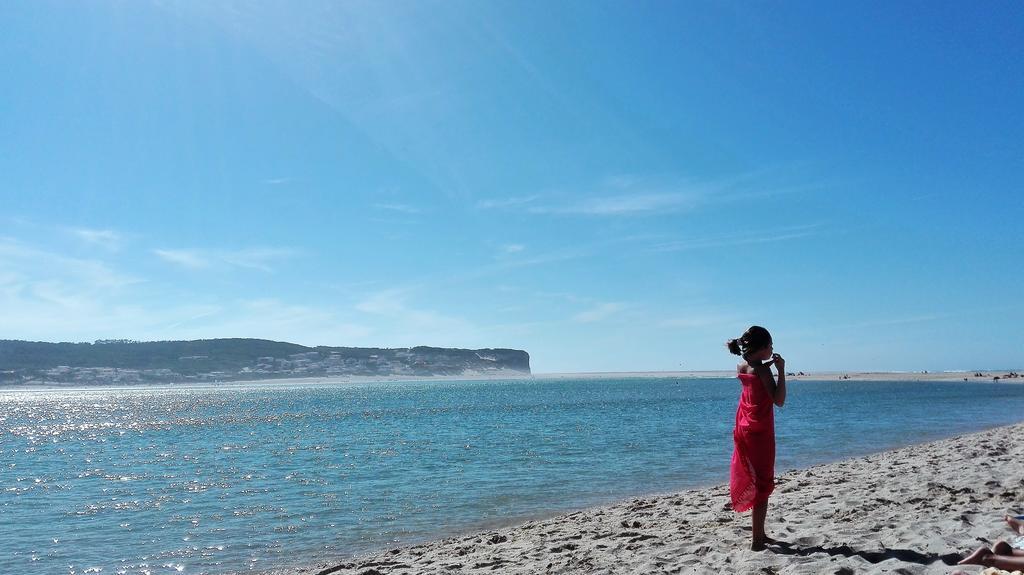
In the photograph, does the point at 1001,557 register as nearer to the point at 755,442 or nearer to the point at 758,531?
the point at 755,442

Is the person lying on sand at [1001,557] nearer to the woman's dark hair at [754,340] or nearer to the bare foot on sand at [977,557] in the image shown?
the bare foot on sand at [977,557]

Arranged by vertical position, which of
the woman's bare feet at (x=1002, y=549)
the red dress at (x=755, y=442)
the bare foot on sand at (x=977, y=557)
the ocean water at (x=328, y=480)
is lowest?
the ocean water at (x=328, y=480)

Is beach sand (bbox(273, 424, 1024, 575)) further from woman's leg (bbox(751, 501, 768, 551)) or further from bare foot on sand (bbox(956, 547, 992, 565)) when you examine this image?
bare foot on sand (bbox(956, 547, 992, 565))

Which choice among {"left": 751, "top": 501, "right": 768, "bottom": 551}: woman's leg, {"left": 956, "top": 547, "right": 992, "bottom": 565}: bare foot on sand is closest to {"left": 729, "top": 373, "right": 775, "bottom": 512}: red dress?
{"left": 751, "top": 501, "right": 768, "bottom": 551}: woman's leg

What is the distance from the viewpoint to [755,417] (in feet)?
20.3

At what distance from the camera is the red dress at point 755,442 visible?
20.3 feet

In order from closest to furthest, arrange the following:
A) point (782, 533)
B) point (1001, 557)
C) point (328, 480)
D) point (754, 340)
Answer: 1. point (1001, 557)
2. point (754, 340)
3. point (782, 533)
4. point (328, 480)

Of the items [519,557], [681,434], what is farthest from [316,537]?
[681,434]

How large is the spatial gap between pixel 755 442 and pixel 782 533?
186 cm

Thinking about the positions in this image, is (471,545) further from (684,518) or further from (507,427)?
(507,427)

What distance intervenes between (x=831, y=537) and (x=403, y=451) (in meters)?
18.5

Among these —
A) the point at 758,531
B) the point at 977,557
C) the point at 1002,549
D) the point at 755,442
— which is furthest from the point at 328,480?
the point at 1002,549

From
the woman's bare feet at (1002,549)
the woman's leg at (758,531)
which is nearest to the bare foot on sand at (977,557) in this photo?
the woman's bare feet at (1002,549)

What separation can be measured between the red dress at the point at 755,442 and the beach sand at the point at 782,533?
655 mm
